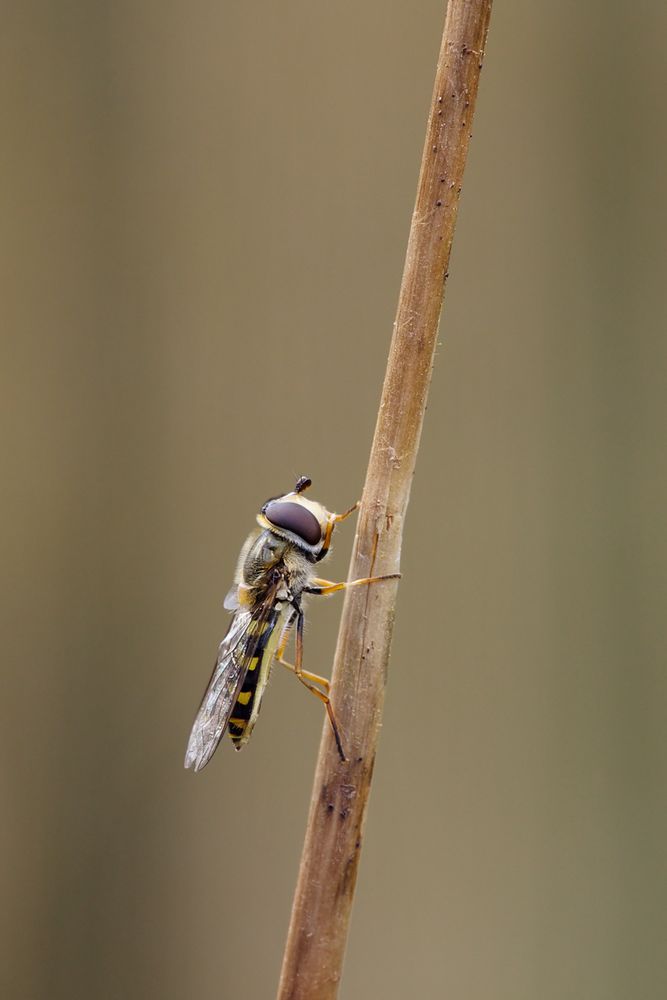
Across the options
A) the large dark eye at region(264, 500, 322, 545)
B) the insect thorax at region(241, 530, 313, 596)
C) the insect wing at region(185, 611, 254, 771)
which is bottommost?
the insect wing at region(185, 611, 254, 771)

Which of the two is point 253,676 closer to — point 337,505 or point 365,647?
point 365,647

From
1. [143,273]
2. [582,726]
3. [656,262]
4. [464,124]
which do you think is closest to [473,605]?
[582,726]

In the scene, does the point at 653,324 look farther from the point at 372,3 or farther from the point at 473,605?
the point at 372,3

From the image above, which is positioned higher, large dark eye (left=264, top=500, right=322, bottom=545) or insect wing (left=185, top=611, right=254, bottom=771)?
large dark eye (left=264, top=500, right=322, bottom=545)

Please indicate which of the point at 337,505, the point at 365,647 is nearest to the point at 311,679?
the point at 365,647

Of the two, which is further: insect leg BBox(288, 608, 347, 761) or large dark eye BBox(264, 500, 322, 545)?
large dark eye BBox(264, 500, 322, 545)

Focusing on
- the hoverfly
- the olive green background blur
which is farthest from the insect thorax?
the olive green background blur

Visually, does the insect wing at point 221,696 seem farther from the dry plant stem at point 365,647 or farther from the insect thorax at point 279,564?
the dry plant stem at point 365,647

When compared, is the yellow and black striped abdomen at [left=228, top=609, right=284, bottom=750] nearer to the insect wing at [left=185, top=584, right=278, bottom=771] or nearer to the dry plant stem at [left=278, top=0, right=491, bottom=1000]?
the insect wing at [left=185, top=584, right=278, bottom=771]
